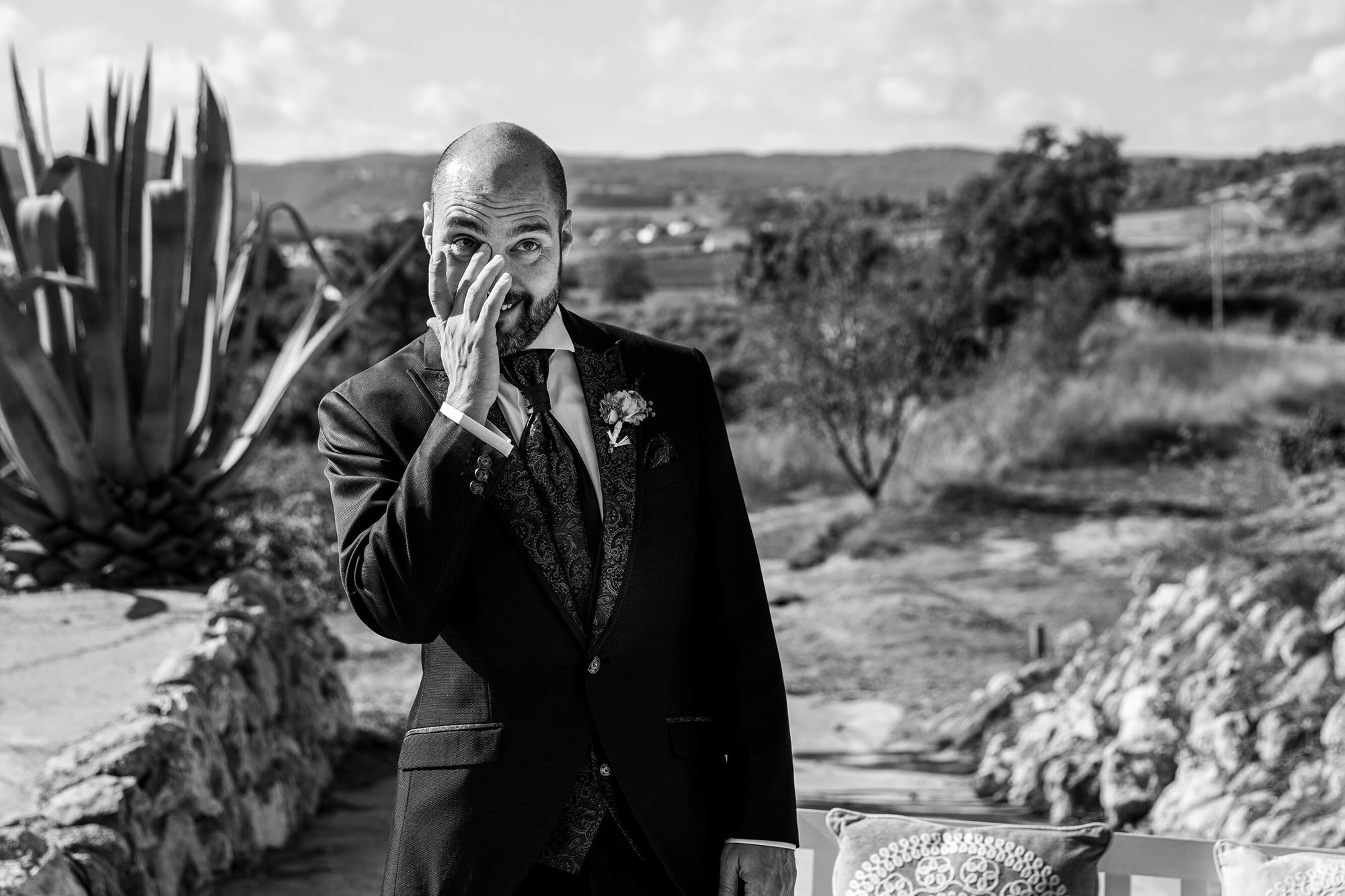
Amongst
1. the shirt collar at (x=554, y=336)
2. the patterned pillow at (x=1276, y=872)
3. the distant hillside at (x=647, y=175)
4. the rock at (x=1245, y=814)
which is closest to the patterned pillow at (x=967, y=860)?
the patterned pillow at (x=1276, y=872)

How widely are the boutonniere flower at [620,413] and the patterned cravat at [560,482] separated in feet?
0.17

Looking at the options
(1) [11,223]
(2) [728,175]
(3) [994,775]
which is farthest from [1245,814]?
(2) [728,175]

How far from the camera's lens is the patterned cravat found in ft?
5.82

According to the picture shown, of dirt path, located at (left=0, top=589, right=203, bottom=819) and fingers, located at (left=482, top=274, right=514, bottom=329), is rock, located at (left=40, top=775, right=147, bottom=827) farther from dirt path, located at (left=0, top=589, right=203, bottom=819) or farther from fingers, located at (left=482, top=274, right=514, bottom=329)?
fingers, located at (left=482, top=274, right=514, bottom=329)

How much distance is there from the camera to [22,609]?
5477 mm

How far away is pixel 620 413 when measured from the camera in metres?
1.85

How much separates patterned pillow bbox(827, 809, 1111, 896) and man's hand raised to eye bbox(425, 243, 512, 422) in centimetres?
160

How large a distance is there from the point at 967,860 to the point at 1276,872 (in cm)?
57

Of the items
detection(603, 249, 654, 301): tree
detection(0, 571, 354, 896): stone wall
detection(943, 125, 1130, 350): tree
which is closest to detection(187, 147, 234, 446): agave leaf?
detection(0, 571, 354, 896): stone wall

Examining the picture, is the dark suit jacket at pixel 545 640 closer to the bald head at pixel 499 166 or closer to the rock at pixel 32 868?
the bald head at pixel 499 166

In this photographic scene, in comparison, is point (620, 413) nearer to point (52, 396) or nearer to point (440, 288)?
Result: point (440, 288)

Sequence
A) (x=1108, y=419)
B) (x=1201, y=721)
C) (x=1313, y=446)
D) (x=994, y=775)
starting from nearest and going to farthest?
(x=1201, y=721) → (x=994, y=775) → (x=1313, y=446) → (x=1108, y=419)

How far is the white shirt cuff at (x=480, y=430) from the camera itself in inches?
65.0

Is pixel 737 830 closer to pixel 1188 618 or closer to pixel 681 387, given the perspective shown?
pixel 681 387
